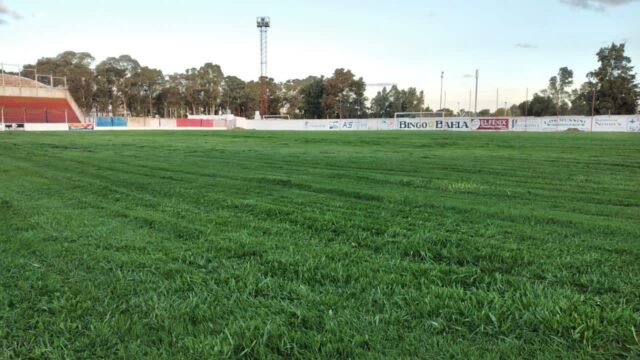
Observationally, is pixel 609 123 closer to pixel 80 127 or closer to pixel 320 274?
pixel 320 274

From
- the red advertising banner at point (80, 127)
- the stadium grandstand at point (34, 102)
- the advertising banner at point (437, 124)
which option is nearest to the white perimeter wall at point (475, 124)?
the advertising banner at point (437, 124)

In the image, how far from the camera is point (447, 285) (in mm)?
3457

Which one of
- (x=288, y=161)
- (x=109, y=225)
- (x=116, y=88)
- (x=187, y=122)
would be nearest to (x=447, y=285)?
(x=109, y=225)

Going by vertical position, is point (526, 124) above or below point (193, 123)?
below

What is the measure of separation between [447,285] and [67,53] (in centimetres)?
13246

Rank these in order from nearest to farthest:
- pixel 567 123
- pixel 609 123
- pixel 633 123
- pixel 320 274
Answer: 1. pixel 320 274
2. pixel 633 123
3. pixel 609 123
4. pixel 567 123

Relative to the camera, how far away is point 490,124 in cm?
4991

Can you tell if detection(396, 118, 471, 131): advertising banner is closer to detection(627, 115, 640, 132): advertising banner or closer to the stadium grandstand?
detection(627, 115, 640, 132): advertising banner

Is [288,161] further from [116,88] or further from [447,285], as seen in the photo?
[116,88]

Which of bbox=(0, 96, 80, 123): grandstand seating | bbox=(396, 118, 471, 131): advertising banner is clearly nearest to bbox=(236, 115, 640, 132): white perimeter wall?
bbox=(396, 118, 471, 131): advertising banner

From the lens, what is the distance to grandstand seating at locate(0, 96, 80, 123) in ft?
195

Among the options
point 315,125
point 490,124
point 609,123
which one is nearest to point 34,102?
point 315,125

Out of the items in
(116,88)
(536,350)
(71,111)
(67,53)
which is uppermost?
(67,53)

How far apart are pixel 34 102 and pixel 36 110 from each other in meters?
2.51
